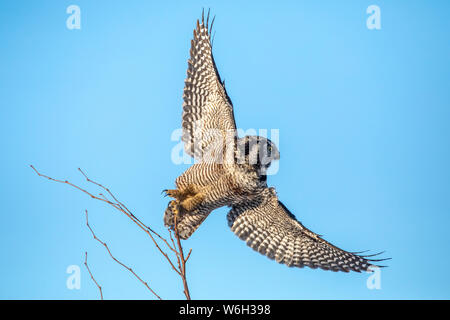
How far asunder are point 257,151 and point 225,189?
2.65ft

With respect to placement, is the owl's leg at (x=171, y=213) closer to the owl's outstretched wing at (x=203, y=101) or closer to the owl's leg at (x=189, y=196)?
the owl's leg at (x=189, y=196)

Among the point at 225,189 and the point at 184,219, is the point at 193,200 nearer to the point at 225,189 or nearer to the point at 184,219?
the point at 225,189

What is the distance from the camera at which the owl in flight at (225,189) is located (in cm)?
642

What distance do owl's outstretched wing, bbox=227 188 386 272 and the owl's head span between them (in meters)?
1.23

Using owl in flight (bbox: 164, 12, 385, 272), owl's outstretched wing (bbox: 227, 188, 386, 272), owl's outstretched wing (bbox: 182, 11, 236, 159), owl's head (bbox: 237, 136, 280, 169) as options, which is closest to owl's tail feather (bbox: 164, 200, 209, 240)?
owl in flight (bbox: 164, 12, 385, 272)

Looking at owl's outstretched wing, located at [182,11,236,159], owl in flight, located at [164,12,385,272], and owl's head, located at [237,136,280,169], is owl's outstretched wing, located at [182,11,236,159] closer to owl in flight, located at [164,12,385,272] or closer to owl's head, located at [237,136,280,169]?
owl in flight, located at [164,12,385,272]

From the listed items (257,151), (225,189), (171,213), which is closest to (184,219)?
(171,213)

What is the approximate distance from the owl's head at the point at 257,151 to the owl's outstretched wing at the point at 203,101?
87cm

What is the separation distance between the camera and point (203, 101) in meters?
7.32

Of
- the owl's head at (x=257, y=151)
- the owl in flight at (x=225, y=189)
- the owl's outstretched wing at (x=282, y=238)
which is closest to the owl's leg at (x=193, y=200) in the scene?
the owl in flight at (x=225, y=189)

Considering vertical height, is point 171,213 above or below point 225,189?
below

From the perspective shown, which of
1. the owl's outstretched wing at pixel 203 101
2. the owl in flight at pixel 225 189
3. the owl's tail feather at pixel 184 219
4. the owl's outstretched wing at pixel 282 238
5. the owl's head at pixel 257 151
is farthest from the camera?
the owl's outstretched wing at pixel 282 238
